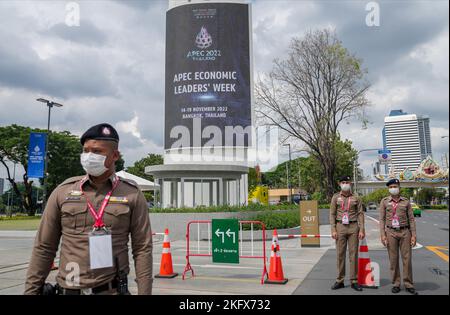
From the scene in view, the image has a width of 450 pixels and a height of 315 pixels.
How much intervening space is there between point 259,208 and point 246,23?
18684 millimetres

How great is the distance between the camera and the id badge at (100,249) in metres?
2.62

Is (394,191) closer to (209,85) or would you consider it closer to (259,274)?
(259,274)

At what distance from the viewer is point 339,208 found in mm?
7223

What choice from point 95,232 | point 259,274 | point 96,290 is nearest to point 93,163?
point 95,232

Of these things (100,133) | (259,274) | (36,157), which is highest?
(36,157)

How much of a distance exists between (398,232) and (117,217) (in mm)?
5566

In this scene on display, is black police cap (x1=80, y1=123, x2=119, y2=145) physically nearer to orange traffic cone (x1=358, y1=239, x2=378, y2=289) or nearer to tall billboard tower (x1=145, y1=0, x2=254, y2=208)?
orange traffic cone (x1=358, y1=239, x2=378, y2=289)

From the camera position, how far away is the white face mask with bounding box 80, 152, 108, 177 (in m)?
2.79

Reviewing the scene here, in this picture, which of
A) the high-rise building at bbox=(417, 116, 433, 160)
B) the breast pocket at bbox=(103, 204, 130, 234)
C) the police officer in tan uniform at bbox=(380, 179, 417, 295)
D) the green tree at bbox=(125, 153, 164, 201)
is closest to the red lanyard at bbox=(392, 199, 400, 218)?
the police officer in tan uniform at bbox=(380, 179, 417, 295)

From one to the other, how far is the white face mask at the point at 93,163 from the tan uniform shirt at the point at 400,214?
5.61 metres

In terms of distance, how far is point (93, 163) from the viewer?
280 cm

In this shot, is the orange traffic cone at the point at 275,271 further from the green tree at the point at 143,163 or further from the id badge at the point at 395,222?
the green tree at the point at 143,163

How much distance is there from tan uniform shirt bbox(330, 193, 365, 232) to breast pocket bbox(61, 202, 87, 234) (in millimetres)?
5473
